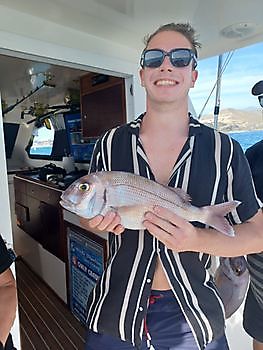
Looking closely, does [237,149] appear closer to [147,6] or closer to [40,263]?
[147,6]

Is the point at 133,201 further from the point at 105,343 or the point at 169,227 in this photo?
the point at 105,343

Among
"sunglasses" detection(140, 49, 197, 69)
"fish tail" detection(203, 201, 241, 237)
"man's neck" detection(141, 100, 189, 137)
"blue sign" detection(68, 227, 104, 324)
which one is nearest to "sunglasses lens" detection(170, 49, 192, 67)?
"sunglasses" detection(140, 49, 197, 69)

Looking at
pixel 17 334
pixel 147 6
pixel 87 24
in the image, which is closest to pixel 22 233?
pixel 17 334

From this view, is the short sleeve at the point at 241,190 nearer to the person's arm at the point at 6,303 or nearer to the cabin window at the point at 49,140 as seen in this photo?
the person's arm at the point at 6,303

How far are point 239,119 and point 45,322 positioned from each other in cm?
214

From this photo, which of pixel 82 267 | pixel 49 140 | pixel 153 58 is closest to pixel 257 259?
pixel 153 58

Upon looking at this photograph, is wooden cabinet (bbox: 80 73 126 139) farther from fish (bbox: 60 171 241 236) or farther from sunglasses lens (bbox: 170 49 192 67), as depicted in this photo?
fish (bbox: 60 171 241 236)

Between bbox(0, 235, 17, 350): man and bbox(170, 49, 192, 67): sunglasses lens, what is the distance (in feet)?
2.59

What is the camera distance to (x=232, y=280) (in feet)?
4.60

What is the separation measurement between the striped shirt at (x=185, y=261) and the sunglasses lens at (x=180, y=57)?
0.21 meters

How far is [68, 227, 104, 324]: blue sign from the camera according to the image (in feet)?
7.60

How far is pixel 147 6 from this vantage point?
152 centimetres

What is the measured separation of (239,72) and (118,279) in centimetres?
163

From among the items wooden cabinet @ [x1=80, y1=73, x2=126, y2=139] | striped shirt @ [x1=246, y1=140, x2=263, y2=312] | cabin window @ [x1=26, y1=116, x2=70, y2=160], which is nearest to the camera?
striped shirt @ [x1=246, y1=140, x2=263, y2=312]
